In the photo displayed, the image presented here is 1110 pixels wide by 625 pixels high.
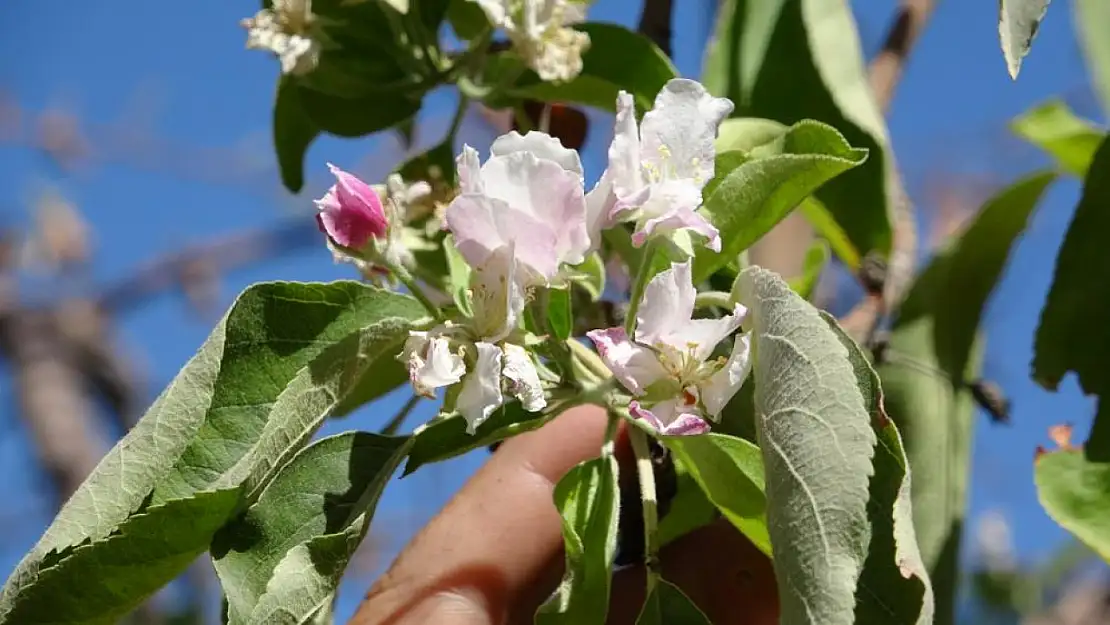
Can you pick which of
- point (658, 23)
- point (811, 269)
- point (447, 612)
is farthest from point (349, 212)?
point (658, 23)

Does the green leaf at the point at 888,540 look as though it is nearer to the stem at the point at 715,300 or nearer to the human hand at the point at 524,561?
the stem at the point at 715,300

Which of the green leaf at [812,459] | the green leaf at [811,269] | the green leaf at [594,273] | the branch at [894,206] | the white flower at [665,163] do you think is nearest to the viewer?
the green leaf at [812,459]

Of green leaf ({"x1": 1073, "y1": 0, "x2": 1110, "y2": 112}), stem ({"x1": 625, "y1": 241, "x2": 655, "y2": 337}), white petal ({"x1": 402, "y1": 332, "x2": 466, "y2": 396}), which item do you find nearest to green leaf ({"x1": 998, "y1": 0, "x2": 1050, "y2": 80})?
stem ({"x1": 625, "y1": 241, "x2": 655, "y2": 337})

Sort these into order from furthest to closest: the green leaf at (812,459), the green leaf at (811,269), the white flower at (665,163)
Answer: the green leaf at (811,269) → the white flower at (665,163) → the green leaf at (812,459)

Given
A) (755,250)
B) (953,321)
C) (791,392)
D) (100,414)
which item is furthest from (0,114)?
(791,392)

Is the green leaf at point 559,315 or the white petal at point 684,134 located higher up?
the white petal at point 684,134

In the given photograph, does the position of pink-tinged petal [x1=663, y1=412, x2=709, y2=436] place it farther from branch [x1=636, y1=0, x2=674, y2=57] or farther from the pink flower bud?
branch [x1=636, y1=0, x2=674, y2=57]

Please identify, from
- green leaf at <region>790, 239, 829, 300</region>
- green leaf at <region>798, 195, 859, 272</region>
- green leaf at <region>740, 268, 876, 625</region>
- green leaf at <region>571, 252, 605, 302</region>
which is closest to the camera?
green leaf at <region>740, 268, 876, 625</region>

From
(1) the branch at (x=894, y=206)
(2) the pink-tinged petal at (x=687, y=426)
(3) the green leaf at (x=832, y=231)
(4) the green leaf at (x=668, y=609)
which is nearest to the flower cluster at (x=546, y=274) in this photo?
(2) the pink-tinged petal at (x=687, y=426)
